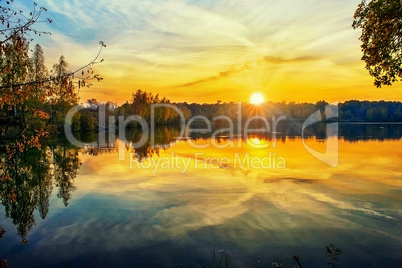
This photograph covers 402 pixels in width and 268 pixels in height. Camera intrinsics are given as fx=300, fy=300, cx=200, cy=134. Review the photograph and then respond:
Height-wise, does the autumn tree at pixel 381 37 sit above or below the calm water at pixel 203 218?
above

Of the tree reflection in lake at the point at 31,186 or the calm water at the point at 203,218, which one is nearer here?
the calm water at the point at 203,218

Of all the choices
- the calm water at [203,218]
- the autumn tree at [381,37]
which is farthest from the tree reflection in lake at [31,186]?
the autumn tree at [381,37]

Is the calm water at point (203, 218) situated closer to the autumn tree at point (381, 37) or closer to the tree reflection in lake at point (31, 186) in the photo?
the tree reflection in lake at point (31, 186)

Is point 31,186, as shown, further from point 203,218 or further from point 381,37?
point 381,37

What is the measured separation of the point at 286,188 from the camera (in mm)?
17641

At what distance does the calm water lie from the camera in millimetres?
9422

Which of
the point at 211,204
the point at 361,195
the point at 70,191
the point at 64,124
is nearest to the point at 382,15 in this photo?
the point at 361,195

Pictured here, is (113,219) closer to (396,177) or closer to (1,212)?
(1,212)

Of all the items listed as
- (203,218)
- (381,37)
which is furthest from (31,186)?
(381,37)

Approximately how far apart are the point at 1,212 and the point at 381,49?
18.2 m

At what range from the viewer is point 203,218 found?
12648 mm

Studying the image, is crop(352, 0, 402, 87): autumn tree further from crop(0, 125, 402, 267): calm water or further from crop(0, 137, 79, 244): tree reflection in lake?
crop(0, 137, 79, 244): tree reflection in lake

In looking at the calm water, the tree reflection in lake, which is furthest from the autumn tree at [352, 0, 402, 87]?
the tree reflection in lake

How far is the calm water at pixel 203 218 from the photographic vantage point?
942 centimetres
